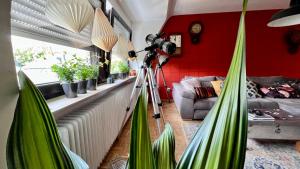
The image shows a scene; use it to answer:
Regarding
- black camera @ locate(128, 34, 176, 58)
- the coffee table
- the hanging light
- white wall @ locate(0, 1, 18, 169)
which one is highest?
the hanging light

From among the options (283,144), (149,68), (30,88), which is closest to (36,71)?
(149,68)

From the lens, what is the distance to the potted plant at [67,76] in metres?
1.14

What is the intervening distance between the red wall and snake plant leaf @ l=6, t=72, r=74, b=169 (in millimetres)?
3893

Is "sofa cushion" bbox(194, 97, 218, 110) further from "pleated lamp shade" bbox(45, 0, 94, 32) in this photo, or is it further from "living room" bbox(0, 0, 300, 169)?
"pleated lamp shade" bbox(45, 0, 94, 32)

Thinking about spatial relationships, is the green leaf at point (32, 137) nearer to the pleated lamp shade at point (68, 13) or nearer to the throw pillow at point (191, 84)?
the pleated lamp shade at point (68, 13)

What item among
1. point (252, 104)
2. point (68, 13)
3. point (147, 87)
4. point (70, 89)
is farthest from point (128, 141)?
point (252, 104)

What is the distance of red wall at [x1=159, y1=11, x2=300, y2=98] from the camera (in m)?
3.79

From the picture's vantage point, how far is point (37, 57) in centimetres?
108

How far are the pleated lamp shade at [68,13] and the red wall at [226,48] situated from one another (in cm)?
331

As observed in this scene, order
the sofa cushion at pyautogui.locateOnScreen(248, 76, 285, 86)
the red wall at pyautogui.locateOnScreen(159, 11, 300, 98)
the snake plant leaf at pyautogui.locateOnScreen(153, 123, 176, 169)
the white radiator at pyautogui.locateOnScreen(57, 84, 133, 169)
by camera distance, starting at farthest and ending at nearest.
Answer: the red wall at pyautogui.locateOnScreen(159, 11, 300, 98) < the sofa cushion at pyautogui.locateOnScreen(248, 76, 285, 86) < the white radiator at pyautogui.locateOnScreen(57, 84, 133, 169) < the snake plant leaf at pyautogui.locateOnScreen(153, 123, 176, 169)

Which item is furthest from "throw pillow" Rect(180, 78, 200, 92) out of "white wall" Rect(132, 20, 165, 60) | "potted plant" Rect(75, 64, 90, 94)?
"potted plant" Rect(75, 64, 90, 94)

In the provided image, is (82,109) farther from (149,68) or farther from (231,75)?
(231,75)

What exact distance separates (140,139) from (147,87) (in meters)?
0.18

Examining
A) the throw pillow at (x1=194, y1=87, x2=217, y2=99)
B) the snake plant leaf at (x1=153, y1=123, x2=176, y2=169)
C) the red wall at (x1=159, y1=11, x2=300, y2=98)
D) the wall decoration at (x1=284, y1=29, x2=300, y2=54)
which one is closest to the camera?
the snake plant leaf at (x1=153, y1=123, x2=176, y2=169)
